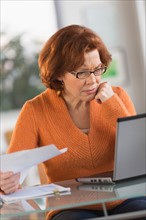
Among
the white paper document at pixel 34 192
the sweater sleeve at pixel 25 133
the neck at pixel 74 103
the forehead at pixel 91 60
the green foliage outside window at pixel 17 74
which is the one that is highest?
the forehead at pixel 91 60

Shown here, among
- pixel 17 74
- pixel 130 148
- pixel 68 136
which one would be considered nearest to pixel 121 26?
pixel 17 74

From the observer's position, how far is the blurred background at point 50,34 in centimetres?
552

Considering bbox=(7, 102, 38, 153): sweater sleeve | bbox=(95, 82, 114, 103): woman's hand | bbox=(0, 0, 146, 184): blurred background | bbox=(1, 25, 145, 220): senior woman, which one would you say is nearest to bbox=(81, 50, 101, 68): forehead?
bbox=(1, 25, 145, 220): senior woman

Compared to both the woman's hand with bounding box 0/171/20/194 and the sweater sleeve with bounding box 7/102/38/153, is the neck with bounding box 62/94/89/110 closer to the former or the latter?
the sweater sleeve with bounding box 7/102/38/153

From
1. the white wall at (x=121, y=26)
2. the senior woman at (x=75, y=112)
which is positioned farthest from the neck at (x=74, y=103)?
the white wall at (x=121, y=26)

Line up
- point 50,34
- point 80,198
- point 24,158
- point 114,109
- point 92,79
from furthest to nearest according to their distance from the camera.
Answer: point 50,34 < point 114,109 < point 92,79 < point 24,158 < point 80,198

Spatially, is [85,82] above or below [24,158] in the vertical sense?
above

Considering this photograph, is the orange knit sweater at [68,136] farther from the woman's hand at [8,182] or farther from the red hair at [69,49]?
the woman's hand at [8,182]

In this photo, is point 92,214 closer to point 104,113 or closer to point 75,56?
point 104,113

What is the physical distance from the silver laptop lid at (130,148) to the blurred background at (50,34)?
355 cm

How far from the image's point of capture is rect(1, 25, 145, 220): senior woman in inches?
88.0

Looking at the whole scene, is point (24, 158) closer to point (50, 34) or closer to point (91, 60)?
point (91, 60)

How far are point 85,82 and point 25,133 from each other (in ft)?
0.99

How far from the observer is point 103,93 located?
2.31 m
